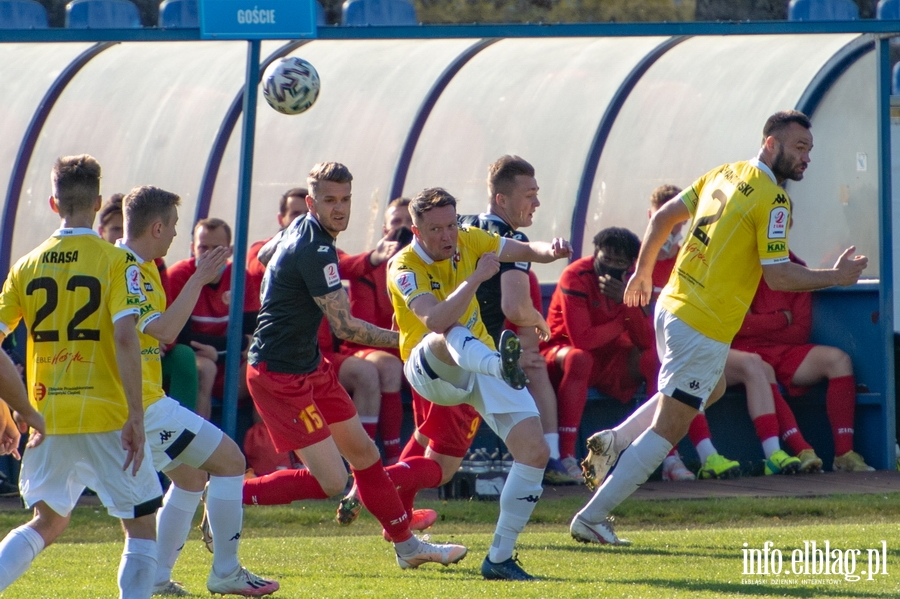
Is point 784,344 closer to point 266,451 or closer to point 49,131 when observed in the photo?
point 266,451

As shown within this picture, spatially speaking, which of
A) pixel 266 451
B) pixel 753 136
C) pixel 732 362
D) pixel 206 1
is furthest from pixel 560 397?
pixel 206 1

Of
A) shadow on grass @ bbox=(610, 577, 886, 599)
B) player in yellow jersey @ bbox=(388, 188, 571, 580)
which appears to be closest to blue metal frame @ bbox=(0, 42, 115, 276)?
player in yellow jersey @ bbox=(388, 188, 571, 580)

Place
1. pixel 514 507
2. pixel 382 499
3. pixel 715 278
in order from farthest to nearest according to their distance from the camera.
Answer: pixel 715 278, pixel 382 499, pixel 514 507

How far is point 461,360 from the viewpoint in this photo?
5.64 m

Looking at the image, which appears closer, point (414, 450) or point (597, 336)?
point (414, 450)

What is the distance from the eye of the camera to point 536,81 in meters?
11.3

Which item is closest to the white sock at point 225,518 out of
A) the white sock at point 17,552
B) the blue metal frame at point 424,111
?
the white sock at point 17,552

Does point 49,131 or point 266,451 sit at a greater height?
point 49,131

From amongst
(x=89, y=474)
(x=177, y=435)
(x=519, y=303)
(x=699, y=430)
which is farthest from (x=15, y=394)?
(x=699, y=430)

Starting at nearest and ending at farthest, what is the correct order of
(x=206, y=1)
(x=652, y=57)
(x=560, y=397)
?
(x=206, y=1)
(x=560, y=397)
(x=652, y=57)

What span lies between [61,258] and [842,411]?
6664 millimetres

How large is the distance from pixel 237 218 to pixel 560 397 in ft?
8.98

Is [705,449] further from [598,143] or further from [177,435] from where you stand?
[177,435]

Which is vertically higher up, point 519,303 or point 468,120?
point 468,120
